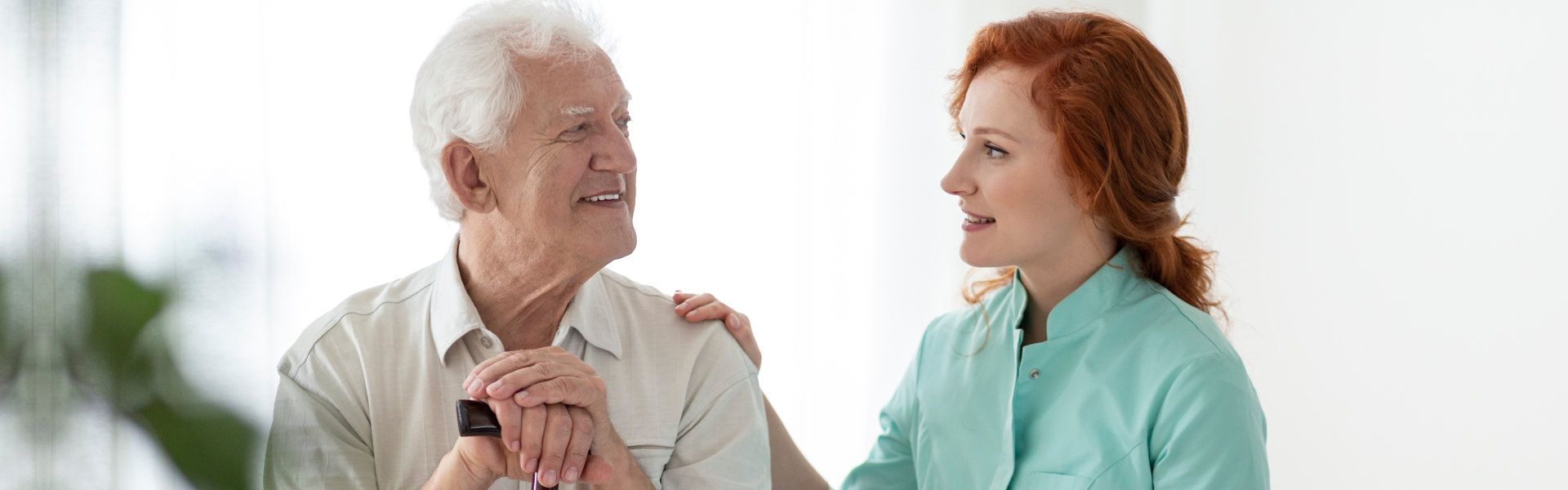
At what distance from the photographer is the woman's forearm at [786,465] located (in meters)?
1.52

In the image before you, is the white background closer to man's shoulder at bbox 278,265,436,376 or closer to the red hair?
man's shoulder at bbox 278,265,436,376

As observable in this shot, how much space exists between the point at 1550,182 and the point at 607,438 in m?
1.53

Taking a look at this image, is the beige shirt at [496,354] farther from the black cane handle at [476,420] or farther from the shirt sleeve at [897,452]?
the shirt sleeve at [897,452]

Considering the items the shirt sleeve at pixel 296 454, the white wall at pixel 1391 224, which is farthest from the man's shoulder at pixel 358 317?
the white wall at pixel 1391 224

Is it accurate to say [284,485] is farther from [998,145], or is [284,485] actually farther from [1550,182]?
[1550,182]

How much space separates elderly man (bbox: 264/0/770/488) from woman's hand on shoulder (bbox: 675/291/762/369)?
0.04m

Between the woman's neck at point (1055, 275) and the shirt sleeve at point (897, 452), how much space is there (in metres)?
0.20

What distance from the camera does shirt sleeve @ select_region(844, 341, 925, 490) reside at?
1.53 metres

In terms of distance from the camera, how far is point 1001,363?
55.4 inches

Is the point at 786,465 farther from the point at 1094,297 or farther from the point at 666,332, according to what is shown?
the point at 1094,297

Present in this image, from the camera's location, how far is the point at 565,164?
1.13m

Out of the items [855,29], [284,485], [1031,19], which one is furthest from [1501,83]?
[284,485]

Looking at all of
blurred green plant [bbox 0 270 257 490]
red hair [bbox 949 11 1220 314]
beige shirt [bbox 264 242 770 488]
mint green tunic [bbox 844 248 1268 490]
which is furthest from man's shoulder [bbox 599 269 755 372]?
blurred green plant [bbox 0 270 257 490]

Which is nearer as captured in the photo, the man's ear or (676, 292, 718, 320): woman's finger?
the man's ear
